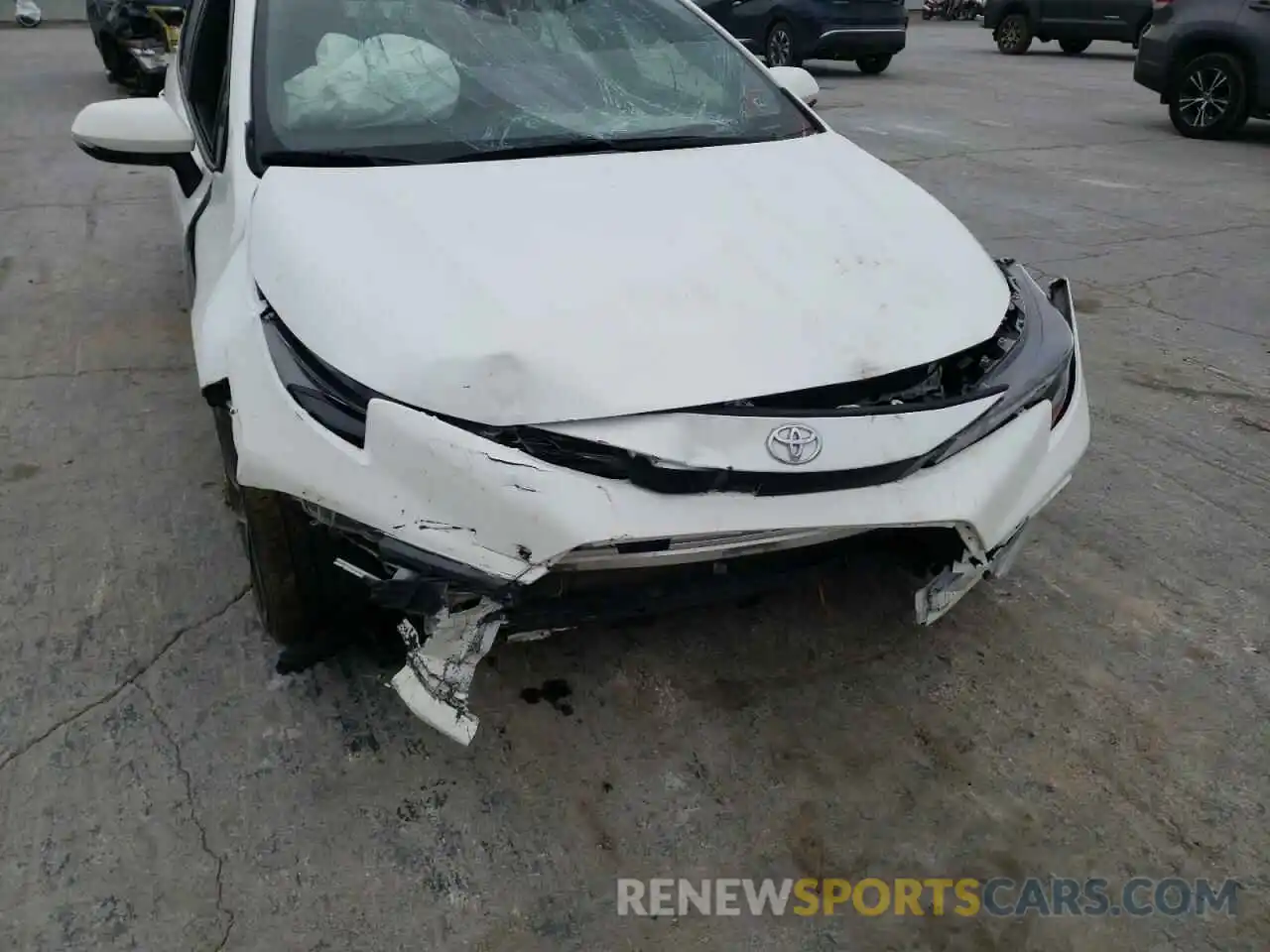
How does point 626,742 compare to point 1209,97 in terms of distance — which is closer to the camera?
point 626,742

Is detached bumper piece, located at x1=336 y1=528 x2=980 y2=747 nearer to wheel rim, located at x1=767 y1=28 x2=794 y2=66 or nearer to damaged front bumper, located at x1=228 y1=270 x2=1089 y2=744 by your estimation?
damaged front bumper, located at x1=228 y1=270 x2=1089 y2=744

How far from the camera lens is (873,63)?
519 inches

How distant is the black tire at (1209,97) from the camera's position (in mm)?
8805

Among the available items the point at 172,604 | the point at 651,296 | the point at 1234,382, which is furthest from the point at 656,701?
the point at 1234,382

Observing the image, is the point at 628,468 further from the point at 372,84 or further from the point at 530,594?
the point at 372,84

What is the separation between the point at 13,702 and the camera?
240 centimetres

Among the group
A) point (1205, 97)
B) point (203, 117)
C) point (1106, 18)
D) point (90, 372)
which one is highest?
point (203, 117)

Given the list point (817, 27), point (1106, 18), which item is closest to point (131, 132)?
point (817, 27)

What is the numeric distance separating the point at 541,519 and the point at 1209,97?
31.3 feet

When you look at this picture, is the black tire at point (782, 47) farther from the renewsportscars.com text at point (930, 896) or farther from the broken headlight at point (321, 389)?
the renewsportscars.com text at point (930, 896)

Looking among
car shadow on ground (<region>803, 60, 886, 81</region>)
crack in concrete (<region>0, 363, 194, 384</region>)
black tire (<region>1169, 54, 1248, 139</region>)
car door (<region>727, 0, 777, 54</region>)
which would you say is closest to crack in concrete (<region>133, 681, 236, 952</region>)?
crack in concrete (<region>0, 363, 194, 384</region>)

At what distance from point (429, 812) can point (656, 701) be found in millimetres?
592

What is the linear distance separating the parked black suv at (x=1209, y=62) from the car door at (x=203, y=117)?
8.28 meters

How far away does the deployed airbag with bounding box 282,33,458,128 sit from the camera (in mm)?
2723
